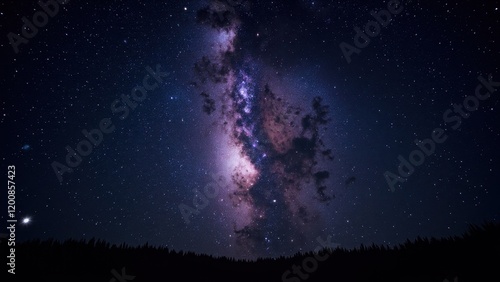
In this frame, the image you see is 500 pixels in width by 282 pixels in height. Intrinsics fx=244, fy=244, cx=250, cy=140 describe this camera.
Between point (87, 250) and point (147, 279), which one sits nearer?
point (147, 279)

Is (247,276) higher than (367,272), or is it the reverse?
(367,272)

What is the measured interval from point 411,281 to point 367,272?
130 cm

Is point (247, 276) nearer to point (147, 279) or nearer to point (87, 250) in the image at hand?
point (147, 279)

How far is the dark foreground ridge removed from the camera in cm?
477

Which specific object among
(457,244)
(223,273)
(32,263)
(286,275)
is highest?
(457,244)

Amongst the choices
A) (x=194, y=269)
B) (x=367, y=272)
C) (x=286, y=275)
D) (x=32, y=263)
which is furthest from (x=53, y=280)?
(x=367, y=272)

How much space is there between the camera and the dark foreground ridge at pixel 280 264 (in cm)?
477

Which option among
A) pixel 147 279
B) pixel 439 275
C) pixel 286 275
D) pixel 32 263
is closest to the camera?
pixel 439 275

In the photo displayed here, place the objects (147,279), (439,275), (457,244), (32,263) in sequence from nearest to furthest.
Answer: (439,275) < (32,263) < (457,244) < (147,279)

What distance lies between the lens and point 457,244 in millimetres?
Result: 5531

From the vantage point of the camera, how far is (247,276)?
7344 millimetres

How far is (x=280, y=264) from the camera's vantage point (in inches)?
318

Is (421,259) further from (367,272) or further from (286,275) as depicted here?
(286,275)

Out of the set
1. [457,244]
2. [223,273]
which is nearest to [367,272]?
[457,244]
